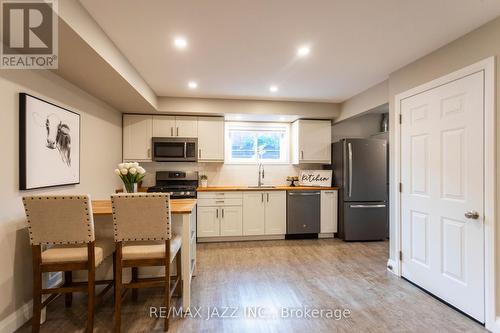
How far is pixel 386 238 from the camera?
4270mm

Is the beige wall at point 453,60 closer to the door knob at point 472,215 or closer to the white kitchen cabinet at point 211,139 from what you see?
the door knob at point 472,215

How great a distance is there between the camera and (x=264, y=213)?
13.9 ft

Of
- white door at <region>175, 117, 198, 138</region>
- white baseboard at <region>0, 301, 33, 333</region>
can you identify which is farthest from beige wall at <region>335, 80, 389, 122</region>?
white baseboard at <region>0, 301, 33, 333</region>

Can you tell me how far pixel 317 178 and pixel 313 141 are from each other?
72 cm

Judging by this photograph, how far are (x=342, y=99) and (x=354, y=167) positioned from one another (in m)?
1.22

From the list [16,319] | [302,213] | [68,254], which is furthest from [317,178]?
[16,319]

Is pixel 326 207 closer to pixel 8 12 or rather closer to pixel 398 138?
pixel 398 138

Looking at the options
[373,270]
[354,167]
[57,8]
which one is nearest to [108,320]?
[57,8]

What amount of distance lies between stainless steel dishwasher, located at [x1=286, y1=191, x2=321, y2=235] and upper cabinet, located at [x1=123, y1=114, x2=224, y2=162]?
1505mm

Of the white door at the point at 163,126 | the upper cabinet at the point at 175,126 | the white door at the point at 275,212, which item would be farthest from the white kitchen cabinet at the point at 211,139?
the white door at the point at 275,212

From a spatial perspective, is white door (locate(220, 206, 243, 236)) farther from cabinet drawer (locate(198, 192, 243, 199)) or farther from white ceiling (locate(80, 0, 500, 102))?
white ceiling (locate(80, 0, 500, 102))

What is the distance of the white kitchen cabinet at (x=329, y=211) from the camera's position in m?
4.36

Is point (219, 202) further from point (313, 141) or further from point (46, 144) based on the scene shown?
point (46, 144)

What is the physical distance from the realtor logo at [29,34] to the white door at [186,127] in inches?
84.2
